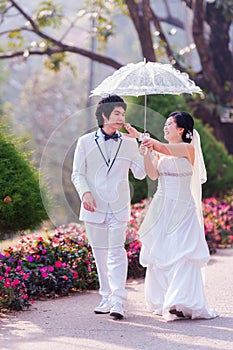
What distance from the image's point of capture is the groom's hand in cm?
659

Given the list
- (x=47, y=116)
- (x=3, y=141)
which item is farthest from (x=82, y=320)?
(x=47, y=116)

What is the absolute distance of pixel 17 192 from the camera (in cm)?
831

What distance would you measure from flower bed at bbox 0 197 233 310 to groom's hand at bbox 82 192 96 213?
3.40 feet

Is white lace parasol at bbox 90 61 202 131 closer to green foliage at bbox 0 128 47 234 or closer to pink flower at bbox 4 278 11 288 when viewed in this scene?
pink flower at bbox 4 278 11 288

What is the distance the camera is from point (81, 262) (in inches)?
338

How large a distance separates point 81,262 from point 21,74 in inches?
1499

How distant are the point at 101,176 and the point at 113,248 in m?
0.59

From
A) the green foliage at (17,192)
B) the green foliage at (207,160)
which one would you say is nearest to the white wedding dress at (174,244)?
the green foliage at (17,192)

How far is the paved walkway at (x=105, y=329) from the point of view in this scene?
5.69 metres

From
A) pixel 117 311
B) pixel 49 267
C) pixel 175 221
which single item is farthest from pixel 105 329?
pixel 49 267

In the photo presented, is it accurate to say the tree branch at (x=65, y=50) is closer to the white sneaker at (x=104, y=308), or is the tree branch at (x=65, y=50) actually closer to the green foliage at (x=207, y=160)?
the green foliage at (x=207, y=160)

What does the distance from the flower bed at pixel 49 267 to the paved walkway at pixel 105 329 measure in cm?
20

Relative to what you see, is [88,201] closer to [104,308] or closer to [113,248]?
[113,248]

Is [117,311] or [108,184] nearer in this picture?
[117,311]
